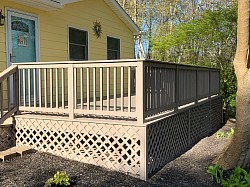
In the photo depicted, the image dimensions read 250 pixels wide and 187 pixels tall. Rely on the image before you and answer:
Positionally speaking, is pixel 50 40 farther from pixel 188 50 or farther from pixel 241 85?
pixel 188 50

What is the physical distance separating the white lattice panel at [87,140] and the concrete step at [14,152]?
0.15 metres

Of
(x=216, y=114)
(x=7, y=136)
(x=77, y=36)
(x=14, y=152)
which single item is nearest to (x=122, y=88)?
(x=14, y=152)

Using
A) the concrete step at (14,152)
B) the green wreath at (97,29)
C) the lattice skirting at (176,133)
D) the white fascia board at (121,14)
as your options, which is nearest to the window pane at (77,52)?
the green wreath at (97,29)

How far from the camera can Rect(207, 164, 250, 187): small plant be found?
12.6 ft

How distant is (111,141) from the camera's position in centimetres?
455

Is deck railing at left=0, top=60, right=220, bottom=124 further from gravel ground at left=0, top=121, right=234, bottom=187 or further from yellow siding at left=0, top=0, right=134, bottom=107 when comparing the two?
yellow siding at left=0, top=0, right=134, bottom=107

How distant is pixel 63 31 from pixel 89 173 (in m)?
4.99

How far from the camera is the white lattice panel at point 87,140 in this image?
421 cm

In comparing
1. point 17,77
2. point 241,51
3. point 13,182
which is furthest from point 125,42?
point 13,182

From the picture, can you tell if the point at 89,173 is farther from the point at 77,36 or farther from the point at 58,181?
the point at 77,36

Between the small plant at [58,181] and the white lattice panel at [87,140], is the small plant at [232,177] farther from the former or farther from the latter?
the small plant at [58,181]

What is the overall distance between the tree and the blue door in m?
4.12

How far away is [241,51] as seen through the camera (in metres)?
4.36

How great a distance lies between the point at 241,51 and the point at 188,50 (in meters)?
8.88
